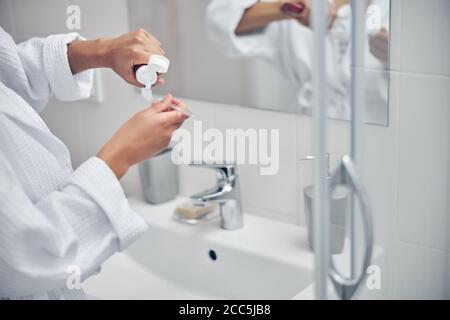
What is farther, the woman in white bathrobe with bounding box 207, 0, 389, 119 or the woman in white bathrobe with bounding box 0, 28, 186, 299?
the woman in white bathrobe with bounding box 207, 0, 389, 119

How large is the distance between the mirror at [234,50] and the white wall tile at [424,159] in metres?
0.16

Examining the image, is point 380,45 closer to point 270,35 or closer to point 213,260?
point 270,35

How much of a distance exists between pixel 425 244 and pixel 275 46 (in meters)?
0.40

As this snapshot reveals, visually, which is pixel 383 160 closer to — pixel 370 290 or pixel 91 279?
pixel 370 290

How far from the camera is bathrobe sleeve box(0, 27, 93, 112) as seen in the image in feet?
3.11

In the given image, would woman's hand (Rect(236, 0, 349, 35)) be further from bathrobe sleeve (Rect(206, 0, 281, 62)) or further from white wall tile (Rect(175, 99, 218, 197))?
white wall tile (Rect(175, 99, 218, 197))

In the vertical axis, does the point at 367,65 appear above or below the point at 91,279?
above

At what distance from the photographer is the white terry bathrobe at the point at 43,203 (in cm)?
82

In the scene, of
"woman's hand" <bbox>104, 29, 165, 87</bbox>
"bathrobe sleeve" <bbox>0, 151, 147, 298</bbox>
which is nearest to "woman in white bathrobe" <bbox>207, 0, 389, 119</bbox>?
"woman's hand" <bbox>104, 29, 165, 87</bbox>

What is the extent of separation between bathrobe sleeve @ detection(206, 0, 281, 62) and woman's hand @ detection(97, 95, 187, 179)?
26 centimetres

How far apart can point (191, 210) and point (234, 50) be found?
11.4 inches

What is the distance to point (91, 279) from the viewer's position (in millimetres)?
1007
